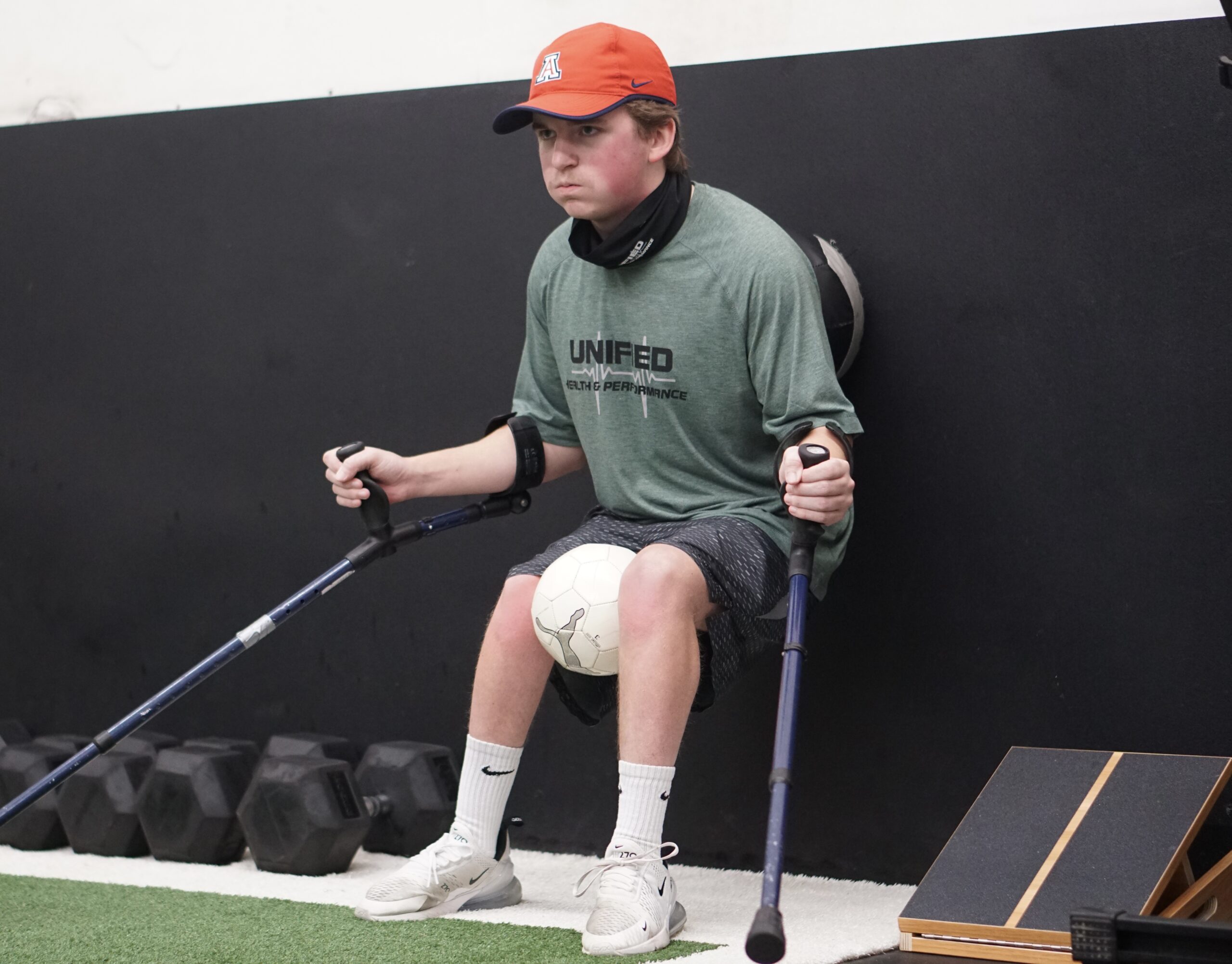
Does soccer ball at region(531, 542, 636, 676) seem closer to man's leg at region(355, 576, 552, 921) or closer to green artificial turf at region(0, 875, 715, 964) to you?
man's leg at region(355, 576, 552, 921)

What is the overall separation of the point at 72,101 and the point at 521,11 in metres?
1.15

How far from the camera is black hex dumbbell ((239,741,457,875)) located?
2.38m

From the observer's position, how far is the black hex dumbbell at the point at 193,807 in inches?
98.7

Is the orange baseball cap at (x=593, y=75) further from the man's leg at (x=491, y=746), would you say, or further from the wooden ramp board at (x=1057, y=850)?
the wooden ramp board at (x=1057, y=850)

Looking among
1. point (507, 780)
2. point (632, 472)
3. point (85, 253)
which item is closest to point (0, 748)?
point (85, 253)

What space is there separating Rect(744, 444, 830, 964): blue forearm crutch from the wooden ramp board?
27cm

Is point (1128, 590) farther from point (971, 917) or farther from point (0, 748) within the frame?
point (0, 748)

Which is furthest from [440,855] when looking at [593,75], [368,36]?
[368,36]

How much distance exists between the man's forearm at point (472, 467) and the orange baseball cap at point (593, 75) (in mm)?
521

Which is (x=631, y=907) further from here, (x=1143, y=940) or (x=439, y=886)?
(x=1143, y=940)

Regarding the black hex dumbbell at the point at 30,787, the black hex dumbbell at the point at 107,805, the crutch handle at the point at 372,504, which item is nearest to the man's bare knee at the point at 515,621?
the crutch handle at the point at 372,504

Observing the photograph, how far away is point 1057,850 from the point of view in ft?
6.07

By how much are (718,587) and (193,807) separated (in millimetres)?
1116

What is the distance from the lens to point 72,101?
3.23 m
